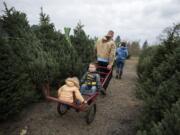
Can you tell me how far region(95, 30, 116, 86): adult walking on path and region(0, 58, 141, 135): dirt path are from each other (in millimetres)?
1330

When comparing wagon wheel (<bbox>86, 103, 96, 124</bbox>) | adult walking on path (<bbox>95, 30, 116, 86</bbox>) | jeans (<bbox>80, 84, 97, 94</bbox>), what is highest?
adult walking on path (<bbox>95, 30, 116, 86</bbox>)

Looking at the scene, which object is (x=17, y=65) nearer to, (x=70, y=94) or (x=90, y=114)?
(x=70, y=94)

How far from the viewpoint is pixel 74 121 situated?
5.94 m

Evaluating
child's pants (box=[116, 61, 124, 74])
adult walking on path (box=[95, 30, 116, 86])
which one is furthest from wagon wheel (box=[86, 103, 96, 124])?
child's pants (box=[116, 61, 124, 74])

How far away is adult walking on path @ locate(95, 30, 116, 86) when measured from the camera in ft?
24.1

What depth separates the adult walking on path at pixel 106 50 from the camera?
734 cm

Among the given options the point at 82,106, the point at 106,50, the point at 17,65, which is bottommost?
the point at 82,106

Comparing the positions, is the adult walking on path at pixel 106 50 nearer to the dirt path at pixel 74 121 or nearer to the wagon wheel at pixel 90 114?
the dirt path at pixel 74 121

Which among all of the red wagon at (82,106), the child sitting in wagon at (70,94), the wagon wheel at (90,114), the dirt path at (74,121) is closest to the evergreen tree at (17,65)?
the dirt path at (74,121)

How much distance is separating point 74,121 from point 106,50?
8.69 feet

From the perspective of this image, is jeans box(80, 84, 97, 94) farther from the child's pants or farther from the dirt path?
the child's pants

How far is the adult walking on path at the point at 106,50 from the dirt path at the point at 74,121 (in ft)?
4.36

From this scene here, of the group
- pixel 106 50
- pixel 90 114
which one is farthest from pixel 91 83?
pixel 106 50

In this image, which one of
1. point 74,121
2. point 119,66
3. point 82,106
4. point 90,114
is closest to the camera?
point 82,106
